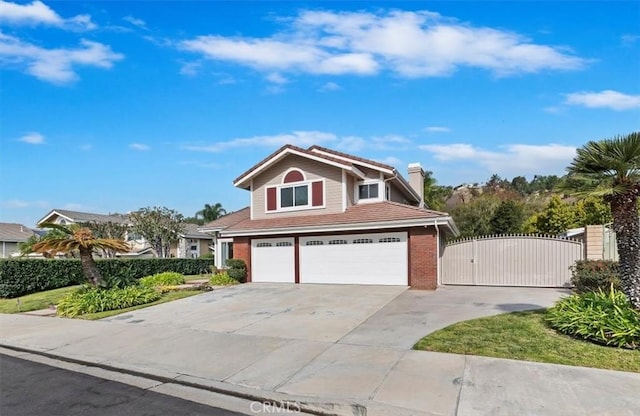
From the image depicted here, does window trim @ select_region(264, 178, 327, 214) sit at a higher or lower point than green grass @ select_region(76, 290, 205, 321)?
higher

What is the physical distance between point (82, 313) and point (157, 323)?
11.8ft

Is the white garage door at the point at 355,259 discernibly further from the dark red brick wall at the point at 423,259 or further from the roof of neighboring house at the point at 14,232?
the roof of neighboring house at the point at 14,232

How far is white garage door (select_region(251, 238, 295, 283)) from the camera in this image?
19078mm

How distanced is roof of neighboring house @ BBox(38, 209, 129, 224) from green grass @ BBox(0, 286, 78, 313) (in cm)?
2165

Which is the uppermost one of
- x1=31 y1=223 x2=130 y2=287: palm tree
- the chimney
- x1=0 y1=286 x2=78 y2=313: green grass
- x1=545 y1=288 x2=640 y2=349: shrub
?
the chimney

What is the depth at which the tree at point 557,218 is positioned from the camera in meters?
28.9

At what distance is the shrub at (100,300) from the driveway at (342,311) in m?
1.19

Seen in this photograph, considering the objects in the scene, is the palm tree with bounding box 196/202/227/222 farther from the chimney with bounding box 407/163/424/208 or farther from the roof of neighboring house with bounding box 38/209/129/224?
the chimney with bounding box 407/163/424/208

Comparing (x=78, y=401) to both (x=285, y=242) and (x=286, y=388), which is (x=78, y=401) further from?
(x=285, y=242)

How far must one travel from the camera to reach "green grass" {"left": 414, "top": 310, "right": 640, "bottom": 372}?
646 cm

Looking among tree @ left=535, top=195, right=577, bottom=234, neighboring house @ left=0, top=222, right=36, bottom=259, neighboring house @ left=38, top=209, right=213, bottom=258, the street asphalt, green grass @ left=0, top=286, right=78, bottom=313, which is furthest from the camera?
neighboring house @ left=0, top=222, right=36, bottom=259

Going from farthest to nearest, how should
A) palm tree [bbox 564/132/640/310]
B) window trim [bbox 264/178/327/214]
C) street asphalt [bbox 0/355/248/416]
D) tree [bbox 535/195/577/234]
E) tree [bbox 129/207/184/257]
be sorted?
tree [bbox 129/207/184/257] < tree [bbox 535/195/577/234] < window trim [bbox 264/178/327/214] < palm tree [bbox 564/132/640/310] < street asphalt [bbox 0/355/248/416]

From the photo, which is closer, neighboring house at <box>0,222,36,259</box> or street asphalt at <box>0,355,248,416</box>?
street asphalt at <box>0,355,248,416</box>

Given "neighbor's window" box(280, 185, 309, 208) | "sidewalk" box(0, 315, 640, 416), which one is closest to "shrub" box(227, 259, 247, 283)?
"neighbor's window" box(280, 185, 309, 208)
